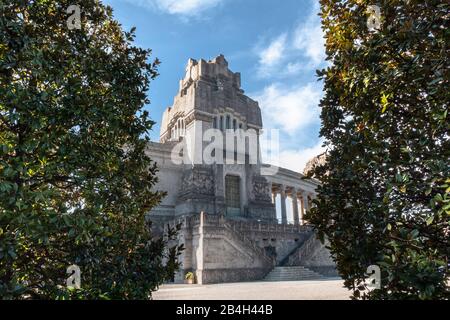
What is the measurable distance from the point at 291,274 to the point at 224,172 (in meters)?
15.8

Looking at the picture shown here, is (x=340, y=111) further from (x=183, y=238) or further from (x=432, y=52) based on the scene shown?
(x=183, y=238)

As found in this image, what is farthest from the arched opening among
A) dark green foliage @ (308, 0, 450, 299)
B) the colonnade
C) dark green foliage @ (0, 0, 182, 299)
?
dark green foliage @ (308, 0, 450, 299)

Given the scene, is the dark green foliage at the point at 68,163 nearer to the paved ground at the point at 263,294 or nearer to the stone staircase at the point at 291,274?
the paved ground at the point at 263,294

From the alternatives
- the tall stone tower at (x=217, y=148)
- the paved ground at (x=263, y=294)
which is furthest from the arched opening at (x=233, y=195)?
the paved ground at (x=263, y=294)

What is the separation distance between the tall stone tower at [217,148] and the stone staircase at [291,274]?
1161 centimetres

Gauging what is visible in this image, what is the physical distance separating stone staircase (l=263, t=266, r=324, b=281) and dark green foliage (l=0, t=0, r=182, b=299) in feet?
68.2

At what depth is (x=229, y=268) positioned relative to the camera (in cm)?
2503

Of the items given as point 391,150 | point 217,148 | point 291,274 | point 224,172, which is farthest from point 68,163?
point 217,148

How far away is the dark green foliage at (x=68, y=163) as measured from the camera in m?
4.92

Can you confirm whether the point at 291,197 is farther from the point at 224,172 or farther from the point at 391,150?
the point at 391,150

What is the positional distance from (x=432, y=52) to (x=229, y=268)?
2233cm

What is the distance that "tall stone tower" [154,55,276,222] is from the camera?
124 ft

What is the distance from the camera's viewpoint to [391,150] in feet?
18.5
